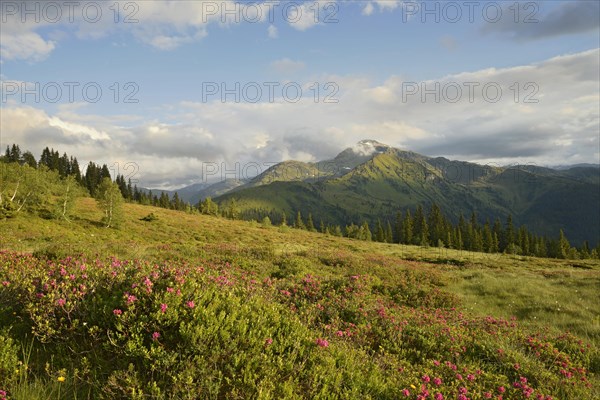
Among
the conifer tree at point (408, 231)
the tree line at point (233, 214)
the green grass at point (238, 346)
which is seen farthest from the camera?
the conifer tree at point (408, 231)

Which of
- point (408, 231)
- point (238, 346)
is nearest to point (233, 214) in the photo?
point (408, 231)

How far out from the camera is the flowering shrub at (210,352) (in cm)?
432

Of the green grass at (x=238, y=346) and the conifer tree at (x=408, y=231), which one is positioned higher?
the green grass at (x=238, y=346)

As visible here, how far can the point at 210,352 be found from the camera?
4.64 metres

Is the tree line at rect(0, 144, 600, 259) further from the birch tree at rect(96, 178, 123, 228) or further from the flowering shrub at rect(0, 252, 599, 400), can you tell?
the flowering shrub at rect(0, 252, 599, 400)

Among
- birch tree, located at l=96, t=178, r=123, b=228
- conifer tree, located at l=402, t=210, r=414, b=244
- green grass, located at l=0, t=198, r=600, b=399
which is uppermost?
birch tree, located at l=96, t=178, r=123, b=228

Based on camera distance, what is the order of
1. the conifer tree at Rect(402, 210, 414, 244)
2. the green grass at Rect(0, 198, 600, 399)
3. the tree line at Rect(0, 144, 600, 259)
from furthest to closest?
the conifer tree at Rect(402, 210, 414, 244), the tree line at Rect(0, 144, 600, 259), the green grass at Rect(0, 198, 600, 399)

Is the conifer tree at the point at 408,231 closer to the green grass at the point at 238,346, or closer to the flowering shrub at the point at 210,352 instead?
the green grass at the point at 238,346

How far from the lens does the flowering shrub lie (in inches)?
170

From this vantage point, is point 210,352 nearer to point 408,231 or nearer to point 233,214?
point 408,231

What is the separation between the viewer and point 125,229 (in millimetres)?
45562

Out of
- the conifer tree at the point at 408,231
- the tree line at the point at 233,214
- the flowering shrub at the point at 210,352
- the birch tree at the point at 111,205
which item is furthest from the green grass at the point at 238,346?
the conifer tree at the point at 408,231

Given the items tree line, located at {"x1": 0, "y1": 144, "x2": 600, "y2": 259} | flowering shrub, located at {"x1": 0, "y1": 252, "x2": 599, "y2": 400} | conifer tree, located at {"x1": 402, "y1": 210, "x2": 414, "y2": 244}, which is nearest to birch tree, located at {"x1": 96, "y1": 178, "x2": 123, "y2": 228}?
tree line, located at {"x1": 0, "y1": 144, "x2": 600, "y2": 259}

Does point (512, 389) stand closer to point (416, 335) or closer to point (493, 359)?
point (493, 359)
